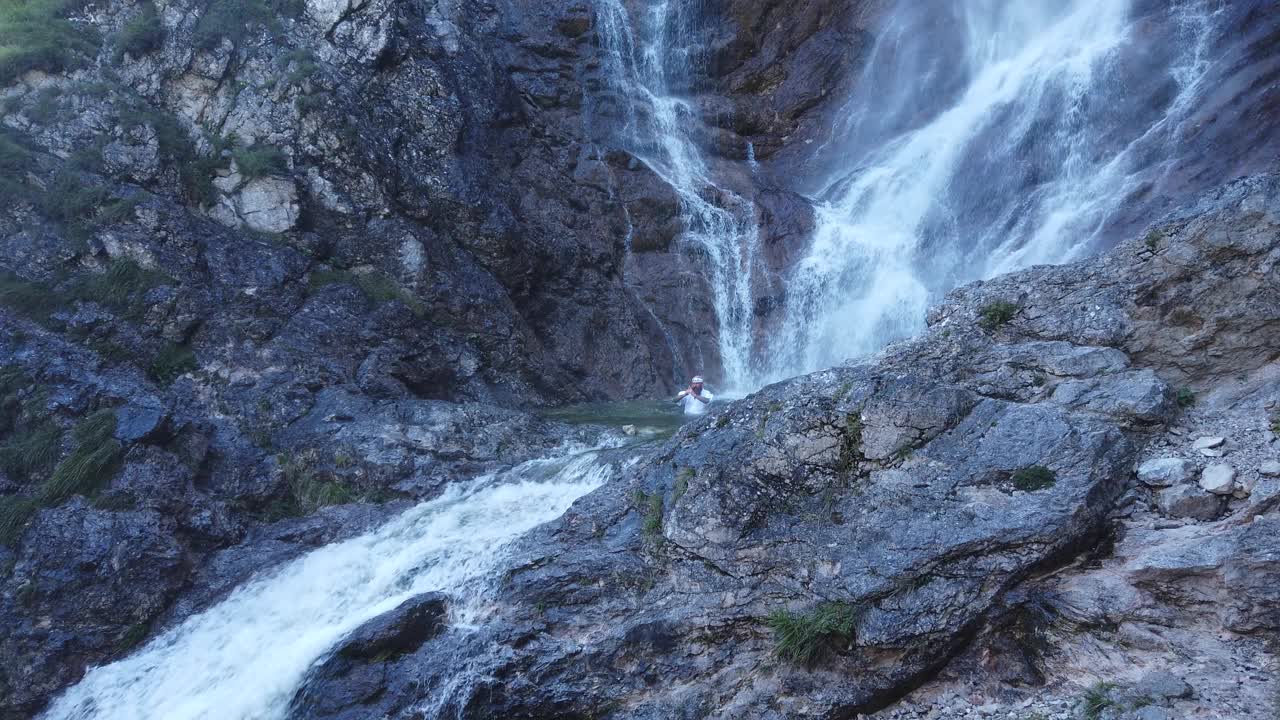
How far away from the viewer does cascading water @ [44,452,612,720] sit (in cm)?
812

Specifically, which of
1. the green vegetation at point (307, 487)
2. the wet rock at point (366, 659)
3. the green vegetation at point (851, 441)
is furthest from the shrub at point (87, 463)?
the green vegetation at point (851, 441)

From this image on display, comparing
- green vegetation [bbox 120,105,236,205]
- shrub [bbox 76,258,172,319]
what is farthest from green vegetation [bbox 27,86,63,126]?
shrub [bbox 76,258,172,319]

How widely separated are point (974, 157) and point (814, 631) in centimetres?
1456

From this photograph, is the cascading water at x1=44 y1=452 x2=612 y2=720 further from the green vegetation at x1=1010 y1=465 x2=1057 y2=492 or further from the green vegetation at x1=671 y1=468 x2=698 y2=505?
the green vegetation at x1=1010 y1=465 x2=1057 y2=492

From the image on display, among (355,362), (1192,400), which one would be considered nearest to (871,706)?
(1192,400)

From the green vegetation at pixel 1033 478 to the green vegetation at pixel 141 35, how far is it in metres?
17.7

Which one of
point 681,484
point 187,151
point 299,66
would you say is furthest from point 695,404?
point 187,151

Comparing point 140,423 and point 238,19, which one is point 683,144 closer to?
point 238,19

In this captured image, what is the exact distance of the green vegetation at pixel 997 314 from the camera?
28.0ft

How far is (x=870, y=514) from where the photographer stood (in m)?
7.13

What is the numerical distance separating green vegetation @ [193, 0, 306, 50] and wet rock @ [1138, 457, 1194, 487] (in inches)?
696

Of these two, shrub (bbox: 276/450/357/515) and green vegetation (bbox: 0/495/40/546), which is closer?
green vegetation (bbox: 0/495/40/546)

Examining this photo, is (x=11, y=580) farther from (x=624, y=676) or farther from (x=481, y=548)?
(x=624, y=676)

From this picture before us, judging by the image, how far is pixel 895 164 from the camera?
63.6ft
